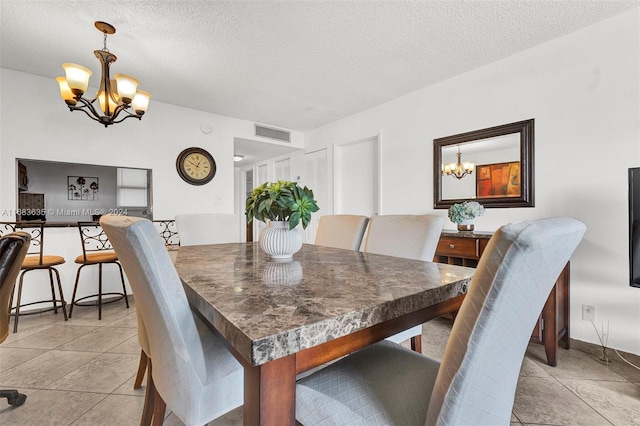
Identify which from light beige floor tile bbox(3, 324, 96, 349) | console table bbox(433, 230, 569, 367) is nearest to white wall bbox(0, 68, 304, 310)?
light beige floor tile bbox(3, 324, 96, 349)

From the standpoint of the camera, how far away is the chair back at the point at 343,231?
6.27ft

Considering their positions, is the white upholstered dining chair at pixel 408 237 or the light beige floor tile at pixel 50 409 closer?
the light beige floor tile at pixel 50 409

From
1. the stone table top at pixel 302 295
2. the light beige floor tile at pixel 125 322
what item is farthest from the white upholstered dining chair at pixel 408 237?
the light beige floor tile at pixel 125 322

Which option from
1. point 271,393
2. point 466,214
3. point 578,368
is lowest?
point 578,368

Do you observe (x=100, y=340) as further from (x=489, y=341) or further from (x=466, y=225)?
(x=466, y=225)

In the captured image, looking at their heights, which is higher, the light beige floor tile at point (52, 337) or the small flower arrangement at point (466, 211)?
the small flower arrangement at point (466, 211)

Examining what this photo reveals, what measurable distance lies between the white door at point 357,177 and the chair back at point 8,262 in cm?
324

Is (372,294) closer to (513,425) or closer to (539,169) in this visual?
(513,425)

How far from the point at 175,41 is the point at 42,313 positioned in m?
2.97

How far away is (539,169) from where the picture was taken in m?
2.33

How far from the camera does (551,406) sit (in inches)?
57.4

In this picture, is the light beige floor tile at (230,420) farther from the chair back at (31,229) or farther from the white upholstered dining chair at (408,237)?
the chair back at (31,229)

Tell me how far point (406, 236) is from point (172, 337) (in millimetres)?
1305

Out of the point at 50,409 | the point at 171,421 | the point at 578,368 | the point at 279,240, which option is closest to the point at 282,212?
the point at 279,240
